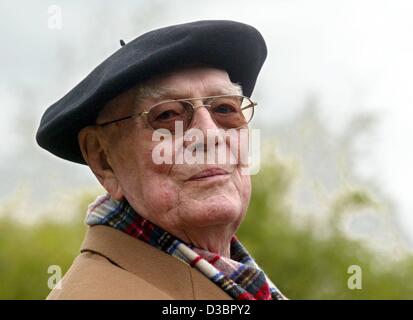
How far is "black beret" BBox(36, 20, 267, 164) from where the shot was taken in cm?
318

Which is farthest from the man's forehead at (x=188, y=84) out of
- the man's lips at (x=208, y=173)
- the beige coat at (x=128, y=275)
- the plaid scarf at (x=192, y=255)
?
the beige coat at (x=128, y=275)

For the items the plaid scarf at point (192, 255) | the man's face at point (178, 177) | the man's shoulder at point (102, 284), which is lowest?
the man's shoulder at point (102, 284)

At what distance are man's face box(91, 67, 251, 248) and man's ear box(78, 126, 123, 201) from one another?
3cm

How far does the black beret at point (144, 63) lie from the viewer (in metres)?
3.18

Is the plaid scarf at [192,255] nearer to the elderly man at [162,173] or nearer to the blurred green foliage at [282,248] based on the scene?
the elderly man at [162,173]

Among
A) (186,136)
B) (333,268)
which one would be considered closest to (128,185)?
(186,136)

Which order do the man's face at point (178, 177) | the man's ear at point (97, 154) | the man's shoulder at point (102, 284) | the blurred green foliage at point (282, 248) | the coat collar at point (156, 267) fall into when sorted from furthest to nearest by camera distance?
the blurred green foliage at point (282, 248) < the man's ear at point (97, 154) < the man's face at point (178, 177) < the coat collar at point (156, 267) < the man's shoulder at point (102, 284)

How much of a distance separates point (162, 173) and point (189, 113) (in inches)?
10.4

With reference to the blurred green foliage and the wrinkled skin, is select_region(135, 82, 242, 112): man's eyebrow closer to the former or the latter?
the wrinkled skin

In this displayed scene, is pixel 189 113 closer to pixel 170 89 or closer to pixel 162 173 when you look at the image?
pixel 170 89

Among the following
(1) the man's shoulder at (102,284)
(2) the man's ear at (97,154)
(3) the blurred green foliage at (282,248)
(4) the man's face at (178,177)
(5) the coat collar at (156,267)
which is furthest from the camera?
(3) the blurred green foliage at (282,248)

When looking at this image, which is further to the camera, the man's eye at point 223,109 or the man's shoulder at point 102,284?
the man's eye at point 223,109

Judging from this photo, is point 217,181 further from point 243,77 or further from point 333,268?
point 333,268

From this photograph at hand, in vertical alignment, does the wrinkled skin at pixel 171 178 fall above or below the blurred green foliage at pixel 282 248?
below
